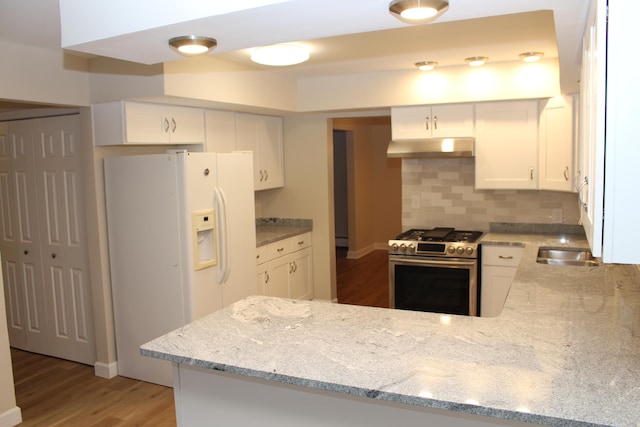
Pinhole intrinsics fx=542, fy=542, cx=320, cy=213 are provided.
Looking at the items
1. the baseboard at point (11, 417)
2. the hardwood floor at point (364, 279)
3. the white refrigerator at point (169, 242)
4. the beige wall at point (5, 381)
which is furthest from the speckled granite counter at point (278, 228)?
the baseboard at point (11, 417)

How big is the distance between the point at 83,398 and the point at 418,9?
3.45 m

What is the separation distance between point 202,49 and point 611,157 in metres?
1.47

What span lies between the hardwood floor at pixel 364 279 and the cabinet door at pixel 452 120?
6.99ft

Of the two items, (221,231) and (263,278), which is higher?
(221,231)

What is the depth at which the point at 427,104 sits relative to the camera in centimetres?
466

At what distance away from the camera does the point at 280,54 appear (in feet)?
12.0

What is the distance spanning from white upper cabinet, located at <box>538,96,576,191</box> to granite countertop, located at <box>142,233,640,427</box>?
165 cm

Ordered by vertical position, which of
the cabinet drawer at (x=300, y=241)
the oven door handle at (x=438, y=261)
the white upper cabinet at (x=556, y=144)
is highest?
the white upper cabinet at (x=556, y=144)

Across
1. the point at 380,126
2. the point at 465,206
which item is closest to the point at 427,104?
the point at 465,206

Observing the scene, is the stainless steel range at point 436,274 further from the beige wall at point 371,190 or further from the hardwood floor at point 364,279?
the beige wall at point 371,190

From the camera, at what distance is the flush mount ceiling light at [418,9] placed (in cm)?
165

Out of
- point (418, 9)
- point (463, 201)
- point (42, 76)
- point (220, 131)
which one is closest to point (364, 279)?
point (463, 201)

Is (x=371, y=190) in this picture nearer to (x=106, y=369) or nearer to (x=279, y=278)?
(x=279, y=278)

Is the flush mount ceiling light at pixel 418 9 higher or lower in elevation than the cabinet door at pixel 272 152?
higher
